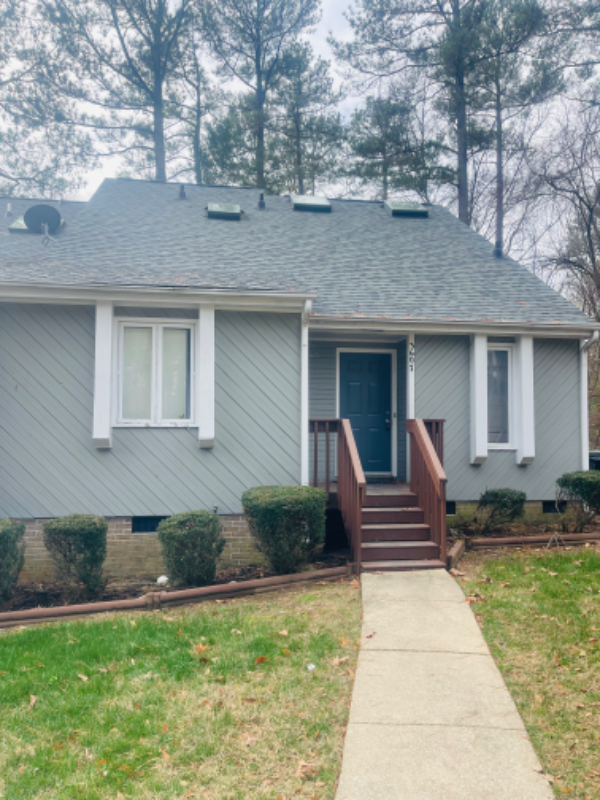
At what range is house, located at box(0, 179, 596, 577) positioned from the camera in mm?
7727

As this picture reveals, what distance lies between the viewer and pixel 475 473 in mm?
9328

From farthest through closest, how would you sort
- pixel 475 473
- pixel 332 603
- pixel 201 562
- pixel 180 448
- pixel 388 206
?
pixel 388 206 → pixel 475 473 → pixel 180 448 → pixel 201 562 → pixel 332 603

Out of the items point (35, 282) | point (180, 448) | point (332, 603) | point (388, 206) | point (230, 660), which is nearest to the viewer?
point (230, 660)

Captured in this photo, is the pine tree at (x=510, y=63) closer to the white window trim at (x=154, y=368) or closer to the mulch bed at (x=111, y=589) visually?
the white window trim at (x=154, y=368)

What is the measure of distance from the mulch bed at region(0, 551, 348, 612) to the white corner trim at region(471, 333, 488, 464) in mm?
2469

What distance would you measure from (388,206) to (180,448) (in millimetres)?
7657

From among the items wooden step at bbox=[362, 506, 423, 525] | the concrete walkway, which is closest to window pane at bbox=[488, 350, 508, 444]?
wooden step at bbox=[362, 506, 423, 525]

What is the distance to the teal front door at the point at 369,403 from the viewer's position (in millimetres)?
9938

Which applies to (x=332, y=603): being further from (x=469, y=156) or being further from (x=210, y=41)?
(x=210, y=41)

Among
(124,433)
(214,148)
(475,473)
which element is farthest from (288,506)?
(214,148)

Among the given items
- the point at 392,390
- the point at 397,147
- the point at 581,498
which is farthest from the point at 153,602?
the point at 397,147

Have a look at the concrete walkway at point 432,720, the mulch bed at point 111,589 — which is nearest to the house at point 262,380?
the mulch bed at point 111,589

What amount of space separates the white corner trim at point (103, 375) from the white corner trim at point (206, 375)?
104cm

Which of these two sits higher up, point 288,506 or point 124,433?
point 124,433
